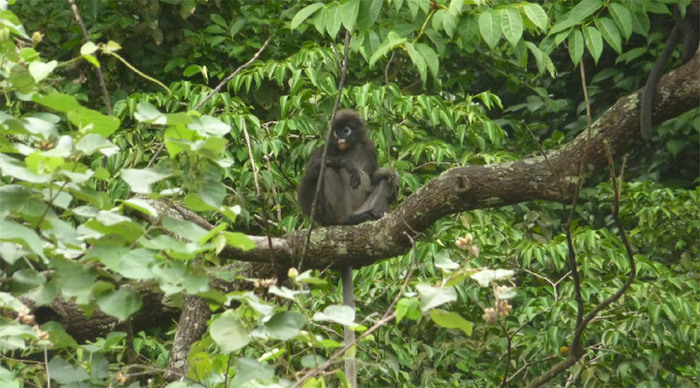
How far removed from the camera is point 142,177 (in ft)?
6.77

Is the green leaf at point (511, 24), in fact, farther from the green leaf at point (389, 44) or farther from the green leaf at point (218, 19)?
the green leaf at point (218, 19)

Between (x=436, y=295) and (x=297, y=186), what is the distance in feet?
13.6

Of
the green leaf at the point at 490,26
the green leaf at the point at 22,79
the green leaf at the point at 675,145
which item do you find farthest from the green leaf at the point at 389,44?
the green leaf at the point at 675,145

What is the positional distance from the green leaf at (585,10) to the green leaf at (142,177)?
2.34 meters

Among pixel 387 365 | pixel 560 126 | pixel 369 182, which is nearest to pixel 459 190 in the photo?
pixel 387 365

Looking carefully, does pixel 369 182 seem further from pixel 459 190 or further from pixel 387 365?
pixel 459 190

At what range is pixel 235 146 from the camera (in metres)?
5.86

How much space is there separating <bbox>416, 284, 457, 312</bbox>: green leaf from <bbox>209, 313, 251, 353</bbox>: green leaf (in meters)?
0.36

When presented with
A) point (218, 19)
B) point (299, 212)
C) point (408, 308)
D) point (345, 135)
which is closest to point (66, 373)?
point (408, 308)

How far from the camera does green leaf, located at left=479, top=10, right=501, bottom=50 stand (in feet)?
12.4

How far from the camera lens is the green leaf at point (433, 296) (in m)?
1.91

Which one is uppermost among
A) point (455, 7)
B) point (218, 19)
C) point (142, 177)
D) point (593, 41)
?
point (142, 177)

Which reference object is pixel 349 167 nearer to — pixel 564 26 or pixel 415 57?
pixel 415 57

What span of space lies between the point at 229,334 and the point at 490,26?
2.18m
